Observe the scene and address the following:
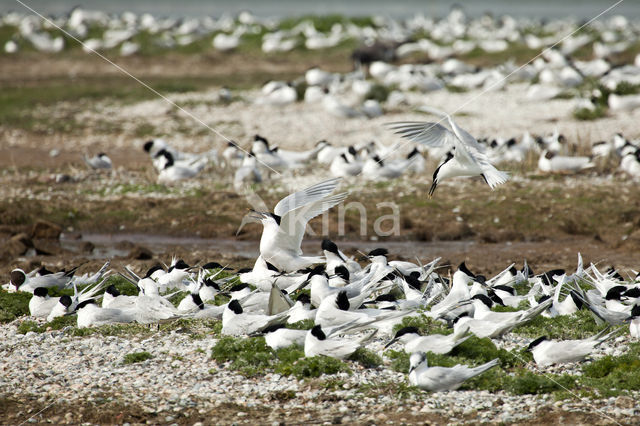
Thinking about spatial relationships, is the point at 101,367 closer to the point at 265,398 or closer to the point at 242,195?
the point at 265,398

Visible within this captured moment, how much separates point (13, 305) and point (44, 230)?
12.0 ft

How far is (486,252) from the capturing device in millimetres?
11203

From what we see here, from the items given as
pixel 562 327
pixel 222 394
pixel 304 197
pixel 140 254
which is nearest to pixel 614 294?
pixel 562 327

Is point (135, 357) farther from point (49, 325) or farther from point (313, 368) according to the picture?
point (313, 368)

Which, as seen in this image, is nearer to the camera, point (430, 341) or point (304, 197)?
point (430, 341)

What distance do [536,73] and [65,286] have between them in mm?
16065

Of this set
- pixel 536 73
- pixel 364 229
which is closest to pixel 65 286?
pixel 364 229

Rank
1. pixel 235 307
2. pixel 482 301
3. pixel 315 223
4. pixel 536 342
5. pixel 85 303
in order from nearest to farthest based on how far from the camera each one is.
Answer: pixel 536 342
pixel 235 307
pixel 482 301
pixel 85 303
pixel 315 223

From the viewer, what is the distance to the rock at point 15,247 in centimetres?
1110

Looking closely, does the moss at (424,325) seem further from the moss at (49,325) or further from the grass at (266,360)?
the moss at (49,325)

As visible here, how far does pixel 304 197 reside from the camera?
830 centimetres

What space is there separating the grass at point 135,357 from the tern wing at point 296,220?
2161 mm

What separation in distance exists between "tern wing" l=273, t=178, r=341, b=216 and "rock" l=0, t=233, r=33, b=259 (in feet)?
15.3

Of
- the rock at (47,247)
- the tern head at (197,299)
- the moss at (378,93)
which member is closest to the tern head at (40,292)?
the tern head at (197,299)
